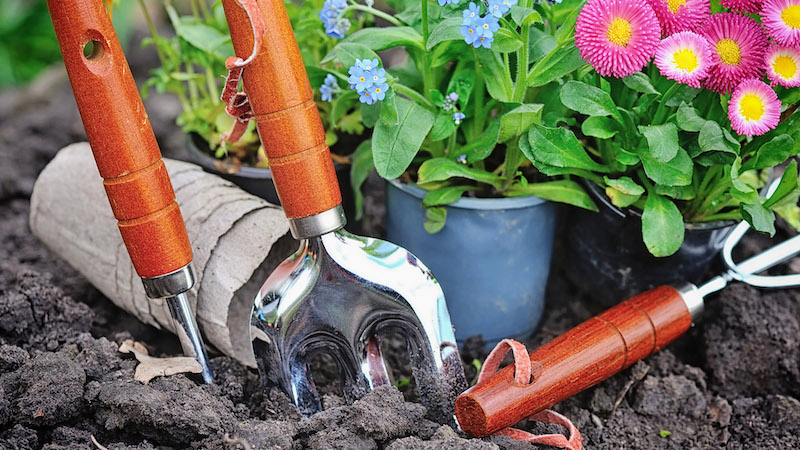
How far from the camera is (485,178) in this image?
4.14ft

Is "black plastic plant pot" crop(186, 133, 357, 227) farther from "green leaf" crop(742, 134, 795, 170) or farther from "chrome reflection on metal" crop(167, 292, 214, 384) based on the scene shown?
"green leaf" crop(742, 134, 795, 170)

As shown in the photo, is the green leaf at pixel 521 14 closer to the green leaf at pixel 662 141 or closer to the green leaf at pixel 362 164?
the green leaf at pixel 662 141

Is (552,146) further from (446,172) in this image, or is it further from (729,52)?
(729,52)

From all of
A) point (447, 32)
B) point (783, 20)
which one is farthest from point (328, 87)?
point (783, 20)

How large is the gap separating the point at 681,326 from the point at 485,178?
44 centimetres

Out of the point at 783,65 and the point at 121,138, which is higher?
the point at 121,138

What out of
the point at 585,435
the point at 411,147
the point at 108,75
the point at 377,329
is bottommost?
the point at 585,435

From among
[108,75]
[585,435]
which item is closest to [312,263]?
[108,75]

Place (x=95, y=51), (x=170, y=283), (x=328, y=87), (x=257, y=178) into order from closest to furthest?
1. (x=95, y=51)
2. (x=170, y=283)
3. (x=328, y=87)
4. (x=257, y=178)

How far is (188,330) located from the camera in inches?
46.9

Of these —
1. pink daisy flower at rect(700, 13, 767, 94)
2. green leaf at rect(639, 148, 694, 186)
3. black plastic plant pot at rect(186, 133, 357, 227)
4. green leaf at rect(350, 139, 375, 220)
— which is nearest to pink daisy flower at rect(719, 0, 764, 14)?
pink daisy flower at rect(700, 13, 767, 94)

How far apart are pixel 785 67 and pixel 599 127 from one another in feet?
0.94

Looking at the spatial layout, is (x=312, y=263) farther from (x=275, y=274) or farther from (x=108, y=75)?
(x=108, y=75)

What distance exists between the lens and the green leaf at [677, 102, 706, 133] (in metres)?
1.12
